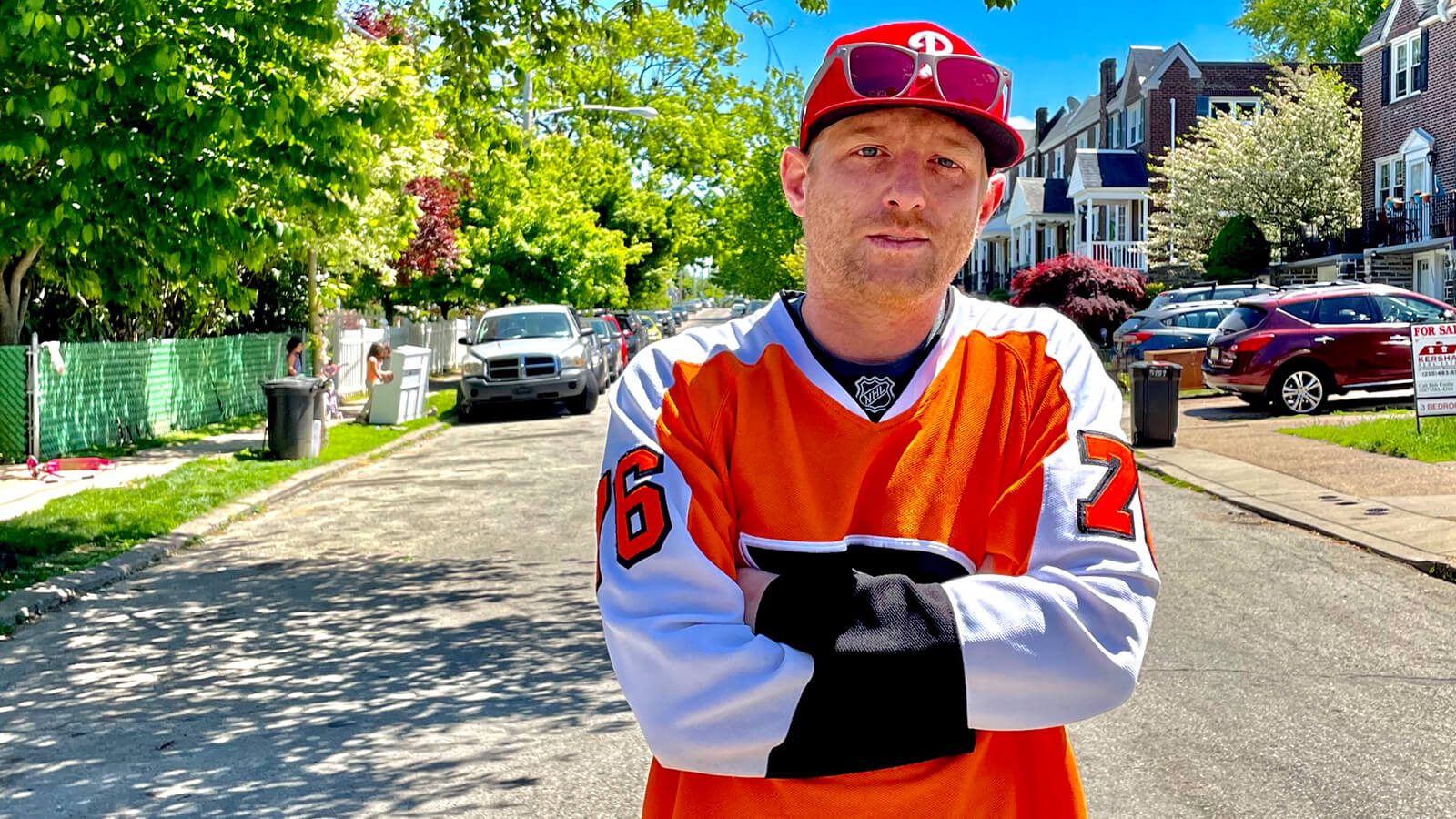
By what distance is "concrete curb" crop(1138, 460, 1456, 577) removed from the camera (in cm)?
931

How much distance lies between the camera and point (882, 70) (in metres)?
2.03

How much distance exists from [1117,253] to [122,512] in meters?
48.8

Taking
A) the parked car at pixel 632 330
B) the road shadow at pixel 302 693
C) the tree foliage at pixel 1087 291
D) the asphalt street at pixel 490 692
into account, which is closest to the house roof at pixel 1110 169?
the tree foliage at pixel 1087 291

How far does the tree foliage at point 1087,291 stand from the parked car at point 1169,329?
310 inches

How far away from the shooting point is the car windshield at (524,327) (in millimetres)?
25188

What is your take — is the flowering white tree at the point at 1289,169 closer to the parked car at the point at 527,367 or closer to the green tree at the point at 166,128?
the parked car at the point at 527,367

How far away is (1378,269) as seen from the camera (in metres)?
37.8

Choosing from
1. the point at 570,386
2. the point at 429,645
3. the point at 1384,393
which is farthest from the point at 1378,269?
the point at 429,645

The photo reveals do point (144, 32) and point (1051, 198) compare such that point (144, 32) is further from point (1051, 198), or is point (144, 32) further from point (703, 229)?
point (1051, 198)

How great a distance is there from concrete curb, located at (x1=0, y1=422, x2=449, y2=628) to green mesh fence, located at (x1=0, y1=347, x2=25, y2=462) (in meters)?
3.34

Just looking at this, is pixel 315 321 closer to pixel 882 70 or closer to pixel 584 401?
pixel 584 401

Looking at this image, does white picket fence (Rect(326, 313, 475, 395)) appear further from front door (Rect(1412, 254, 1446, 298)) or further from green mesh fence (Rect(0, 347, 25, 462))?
front door (Rect(1412, 254, 1446, 298))

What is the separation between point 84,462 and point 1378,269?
34085 millimetres

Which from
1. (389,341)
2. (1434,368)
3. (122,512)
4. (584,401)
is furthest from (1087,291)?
(122,512)
